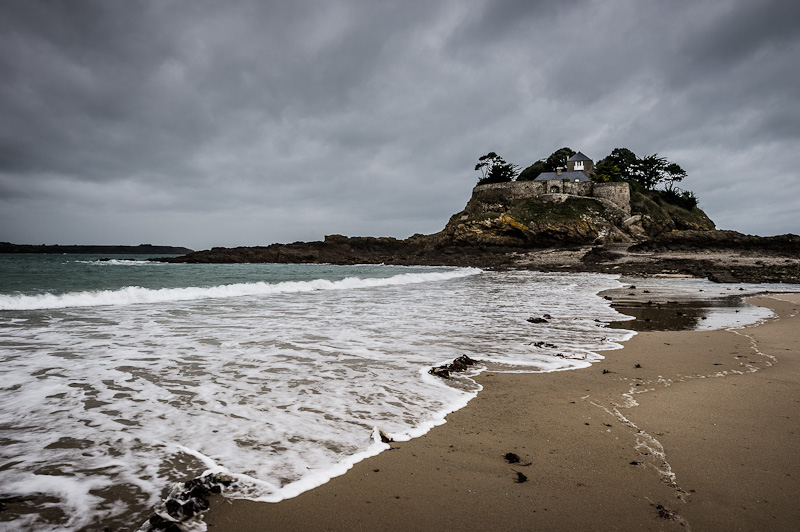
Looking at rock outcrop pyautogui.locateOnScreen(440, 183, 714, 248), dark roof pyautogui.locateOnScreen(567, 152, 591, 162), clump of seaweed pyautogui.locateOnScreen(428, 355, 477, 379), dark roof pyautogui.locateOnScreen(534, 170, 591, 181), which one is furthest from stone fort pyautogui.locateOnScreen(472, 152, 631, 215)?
clump of seaweed pyautogui.locateOnScreen(428, 355, 477, 379)

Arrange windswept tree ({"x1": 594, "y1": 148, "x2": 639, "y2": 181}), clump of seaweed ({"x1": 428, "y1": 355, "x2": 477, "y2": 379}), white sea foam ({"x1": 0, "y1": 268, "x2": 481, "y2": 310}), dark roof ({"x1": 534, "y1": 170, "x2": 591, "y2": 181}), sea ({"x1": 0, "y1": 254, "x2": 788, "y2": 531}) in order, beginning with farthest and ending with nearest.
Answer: windswept tree ({"x1": 594, "y1": 148, "x2": 639, "y2": 181})
dark roof ({"x1": 534, "y1": 170, "x2": 591, "y2": 181})
white sea foam ({"x1": 0, "y1": 268, "x2": 481, "y2": 310})
clump of seaweed ({"x1": 428, "y1": 355, "x2": 477, "y2": 379})
sea ({"x1": 0, "y1": 254, "x2": 788, "y2": 531})

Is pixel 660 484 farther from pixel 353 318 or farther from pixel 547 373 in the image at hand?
pixel 353 318

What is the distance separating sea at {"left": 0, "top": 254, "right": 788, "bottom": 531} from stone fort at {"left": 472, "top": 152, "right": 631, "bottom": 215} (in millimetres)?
49232

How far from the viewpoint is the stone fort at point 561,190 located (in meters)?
54.0

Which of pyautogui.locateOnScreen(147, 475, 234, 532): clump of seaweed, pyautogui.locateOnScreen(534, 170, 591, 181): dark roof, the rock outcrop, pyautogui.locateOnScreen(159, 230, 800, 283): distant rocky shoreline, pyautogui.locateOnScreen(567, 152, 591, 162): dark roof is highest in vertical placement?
pyautogui.locateOnScreen(567, 152, 591, 162): dark roof

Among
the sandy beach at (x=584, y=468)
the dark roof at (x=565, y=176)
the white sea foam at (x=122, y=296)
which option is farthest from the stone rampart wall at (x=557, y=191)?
the sandy beach at (x=584, y=468)

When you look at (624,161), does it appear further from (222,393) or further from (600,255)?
(222,393)

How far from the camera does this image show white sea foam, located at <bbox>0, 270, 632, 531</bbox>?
2432 millimetres

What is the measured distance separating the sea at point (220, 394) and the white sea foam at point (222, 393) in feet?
0.05

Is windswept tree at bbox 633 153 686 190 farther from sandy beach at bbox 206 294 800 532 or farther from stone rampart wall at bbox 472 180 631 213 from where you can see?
sandy beach at bbox 206 294 800 532

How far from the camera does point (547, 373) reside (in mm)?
4723

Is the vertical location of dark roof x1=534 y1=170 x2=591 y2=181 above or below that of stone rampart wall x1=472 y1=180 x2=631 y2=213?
above

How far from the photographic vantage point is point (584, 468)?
2502 mm

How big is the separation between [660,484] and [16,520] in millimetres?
3381
